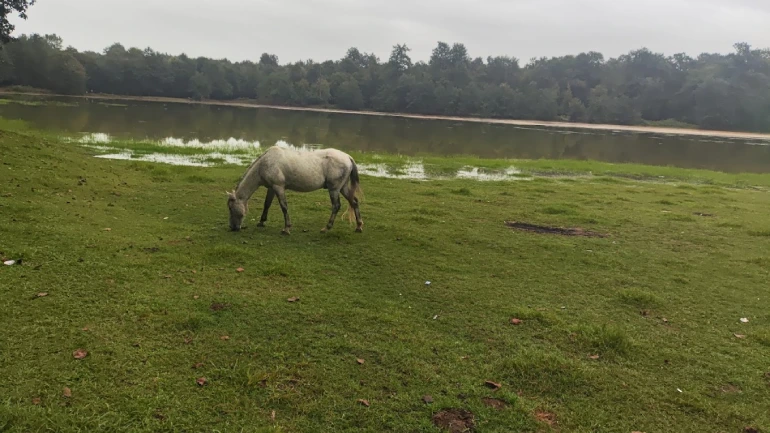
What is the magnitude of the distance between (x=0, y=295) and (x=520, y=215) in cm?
1073

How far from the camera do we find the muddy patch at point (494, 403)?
4.35 m

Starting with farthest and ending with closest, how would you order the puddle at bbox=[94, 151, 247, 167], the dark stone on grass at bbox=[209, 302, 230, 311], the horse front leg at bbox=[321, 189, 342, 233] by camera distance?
the puddle at bbox=[94, 151, 247, 167] → the horse front leg at bbox=[321, 189, 342, 233] → the dark stone on grass at bbox=[209, 302, 230, 311]

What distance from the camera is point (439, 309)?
6.34 meters

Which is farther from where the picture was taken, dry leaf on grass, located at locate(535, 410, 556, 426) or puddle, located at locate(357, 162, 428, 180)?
puddle, located at locate(357, 162, 428, 180)

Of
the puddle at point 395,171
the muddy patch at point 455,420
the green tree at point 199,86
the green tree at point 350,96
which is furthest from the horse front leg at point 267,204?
the green tree at point 199,86

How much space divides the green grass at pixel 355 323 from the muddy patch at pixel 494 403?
6 centimetres

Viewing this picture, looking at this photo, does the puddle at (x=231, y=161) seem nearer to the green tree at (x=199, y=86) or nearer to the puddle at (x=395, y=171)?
the puddle at (x=395, y=171)

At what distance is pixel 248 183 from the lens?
919 centimetres

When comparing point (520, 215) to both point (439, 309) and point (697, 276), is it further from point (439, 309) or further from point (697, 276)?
point (439, 309)

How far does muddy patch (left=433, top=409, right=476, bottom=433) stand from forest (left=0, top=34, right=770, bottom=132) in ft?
316

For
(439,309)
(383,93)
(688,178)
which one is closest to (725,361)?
(439,309)

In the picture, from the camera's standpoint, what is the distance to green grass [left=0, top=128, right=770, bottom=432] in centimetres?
419

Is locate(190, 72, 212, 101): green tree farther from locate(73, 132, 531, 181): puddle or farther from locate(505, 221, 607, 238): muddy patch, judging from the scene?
locate(505, 221, 607, 238): muddy patch

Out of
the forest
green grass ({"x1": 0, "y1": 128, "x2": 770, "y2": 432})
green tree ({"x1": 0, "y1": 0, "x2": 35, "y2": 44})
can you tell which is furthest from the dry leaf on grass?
the forest
